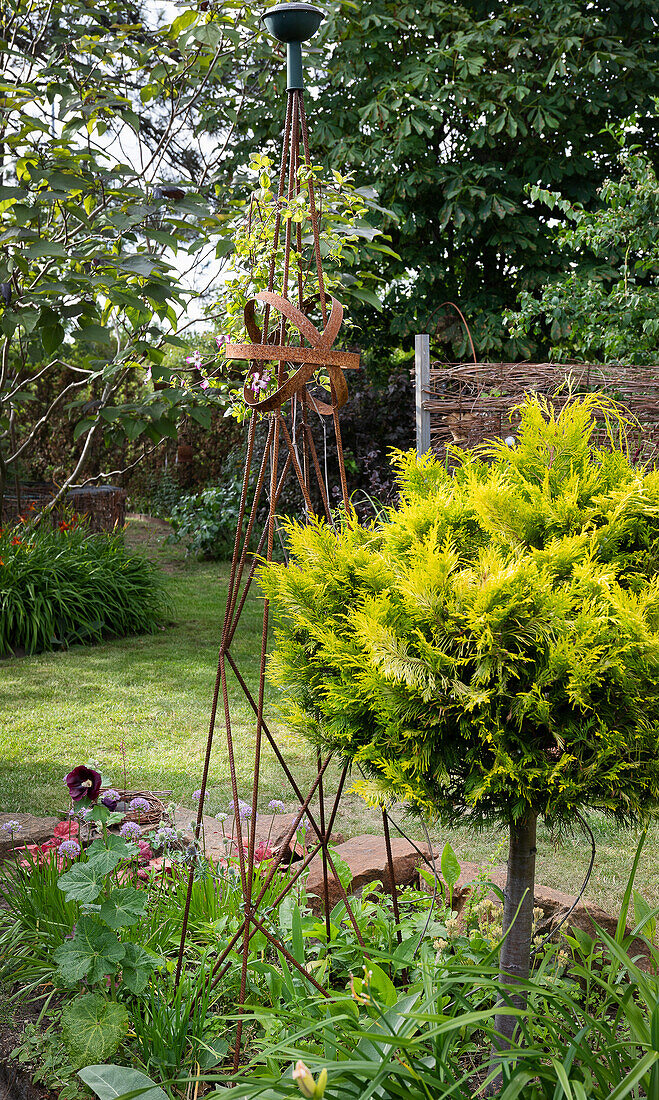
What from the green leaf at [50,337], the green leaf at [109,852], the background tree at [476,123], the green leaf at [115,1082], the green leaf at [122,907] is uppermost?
the background tree at [476,123]

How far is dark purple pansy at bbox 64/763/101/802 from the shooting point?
82.9 inches

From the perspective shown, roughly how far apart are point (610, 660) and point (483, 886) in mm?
1394

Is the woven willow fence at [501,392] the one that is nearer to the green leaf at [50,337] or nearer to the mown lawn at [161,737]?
the mown lawn at [161,737]

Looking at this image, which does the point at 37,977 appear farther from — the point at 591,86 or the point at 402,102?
the point at 591,86

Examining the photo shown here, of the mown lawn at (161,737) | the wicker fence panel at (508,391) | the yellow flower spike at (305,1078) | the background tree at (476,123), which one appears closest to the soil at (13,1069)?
the mown lawn at (161,737)

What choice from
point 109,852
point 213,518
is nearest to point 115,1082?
point 109,852

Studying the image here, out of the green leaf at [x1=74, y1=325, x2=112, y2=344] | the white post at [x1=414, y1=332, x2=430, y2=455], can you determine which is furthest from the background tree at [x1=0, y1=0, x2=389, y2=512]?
the white post at [x1=414, y1=332, x2=430, y2=455]

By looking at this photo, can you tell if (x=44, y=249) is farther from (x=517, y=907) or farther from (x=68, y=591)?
(x=68, y=591)

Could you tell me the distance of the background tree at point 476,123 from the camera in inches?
296

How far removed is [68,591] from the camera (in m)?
6.55

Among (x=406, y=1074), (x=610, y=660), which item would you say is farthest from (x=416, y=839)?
(x=610, y=660)

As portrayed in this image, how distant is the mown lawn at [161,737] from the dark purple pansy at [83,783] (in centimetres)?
50

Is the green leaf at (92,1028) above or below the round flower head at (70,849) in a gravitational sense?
below

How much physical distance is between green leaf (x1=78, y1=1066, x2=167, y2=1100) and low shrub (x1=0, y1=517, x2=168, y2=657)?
5.01m
